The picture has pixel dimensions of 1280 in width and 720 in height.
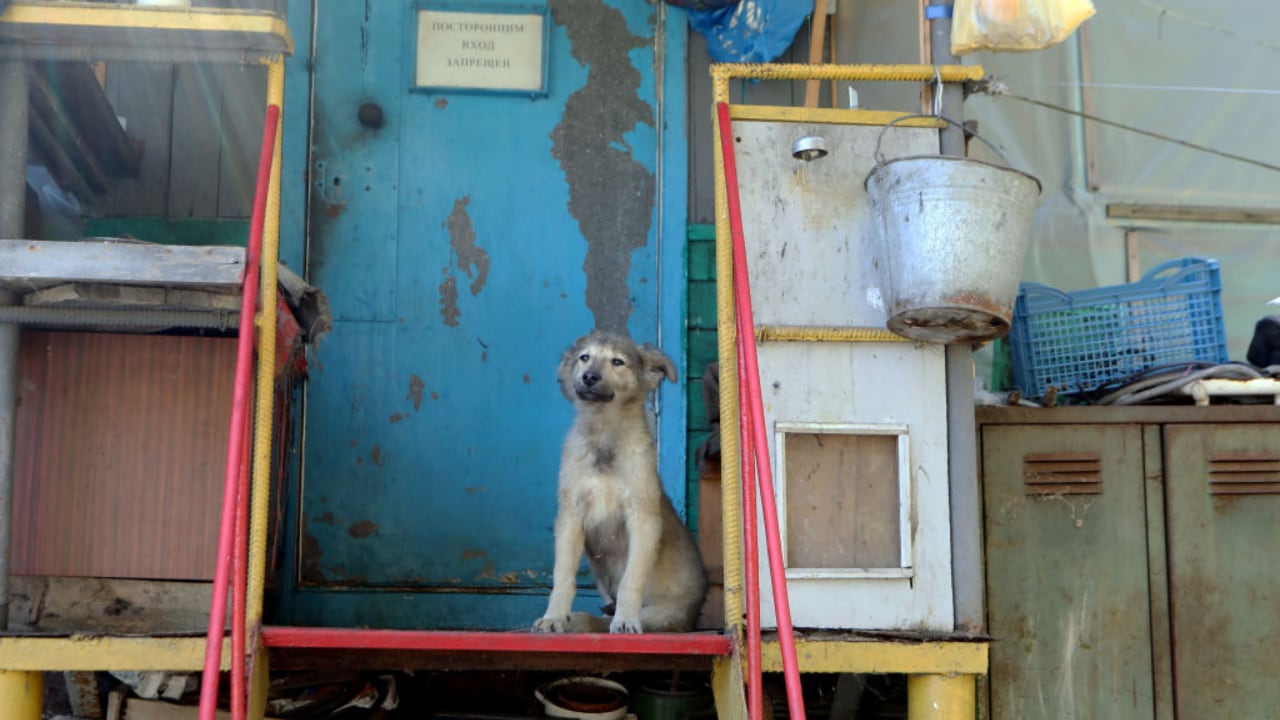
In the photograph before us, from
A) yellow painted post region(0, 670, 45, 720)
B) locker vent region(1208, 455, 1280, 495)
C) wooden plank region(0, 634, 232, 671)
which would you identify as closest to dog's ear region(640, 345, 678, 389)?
wooden plank region(0, 634, 232, 671)

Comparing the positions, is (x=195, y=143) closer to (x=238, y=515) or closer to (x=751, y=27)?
(x=751, y=27)

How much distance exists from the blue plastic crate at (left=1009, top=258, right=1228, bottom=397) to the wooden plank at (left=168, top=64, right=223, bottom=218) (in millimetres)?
3956

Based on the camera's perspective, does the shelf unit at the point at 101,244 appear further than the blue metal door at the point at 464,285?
No

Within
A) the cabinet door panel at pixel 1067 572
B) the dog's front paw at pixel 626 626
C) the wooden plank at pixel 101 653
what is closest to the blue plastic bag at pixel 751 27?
the cabinet door panel at pixel 1067 572

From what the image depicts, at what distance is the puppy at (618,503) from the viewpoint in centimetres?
447

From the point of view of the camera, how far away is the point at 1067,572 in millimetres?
4598

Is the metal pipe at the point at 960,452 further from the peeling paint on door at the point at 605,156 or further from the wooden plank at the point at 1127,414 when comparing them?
the peeling paint on door at the point at 605,156

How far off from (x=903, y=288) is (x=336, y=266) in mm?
3073

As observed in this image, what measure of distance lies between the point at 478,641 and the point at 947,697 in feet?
5.19

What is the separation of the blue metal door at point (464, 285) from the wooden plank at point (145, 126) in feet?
2.61

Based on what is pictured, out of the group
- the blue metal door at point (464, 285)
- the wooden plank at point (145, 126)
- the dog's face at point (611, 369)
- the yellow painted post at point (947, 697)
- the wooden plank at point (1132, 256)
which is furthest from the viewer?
the wooden plank at point (1132, 256)

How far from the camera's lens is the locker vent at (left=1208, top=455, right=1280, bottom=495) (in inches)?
183

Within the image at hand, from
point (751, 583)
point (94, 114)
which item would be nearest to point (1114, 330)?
point (751, 583)

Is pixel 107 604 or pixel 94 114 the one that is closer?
pixel 107 604
